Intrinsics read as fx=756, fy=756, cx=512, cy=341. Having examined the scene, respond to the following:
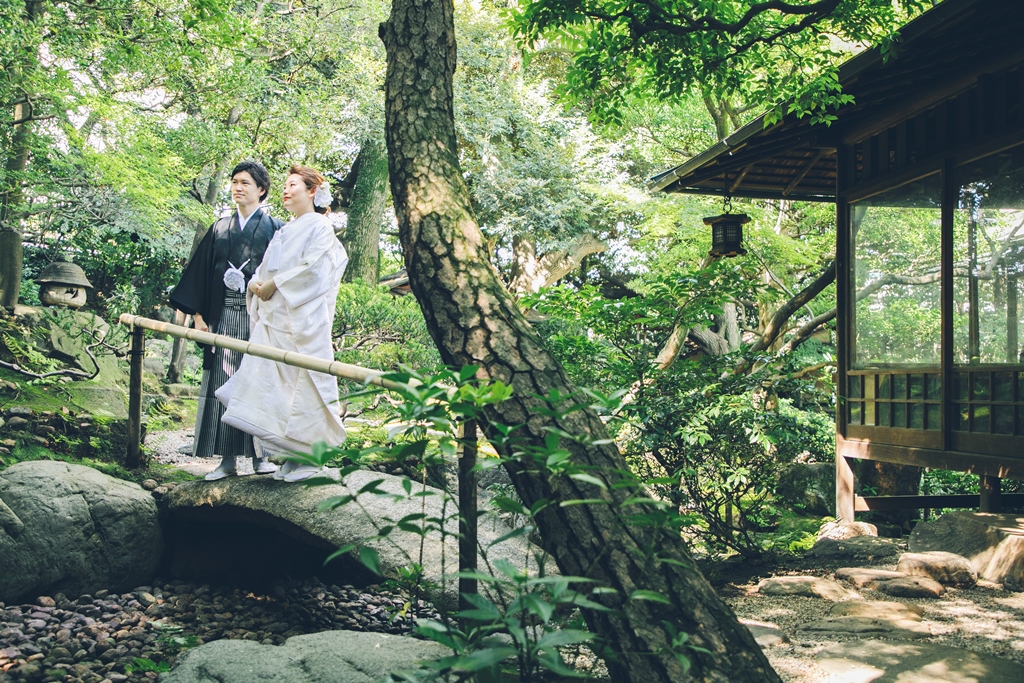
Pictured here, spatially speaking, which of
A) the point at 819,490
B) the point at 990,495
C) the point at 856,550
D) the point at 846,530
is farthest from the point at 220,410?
the point at 819,490

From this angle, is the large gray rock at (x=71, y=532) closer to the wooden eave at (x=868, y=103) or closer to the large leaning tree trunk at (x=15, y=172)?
the large leaning tree trunk at (x=15, y=172)

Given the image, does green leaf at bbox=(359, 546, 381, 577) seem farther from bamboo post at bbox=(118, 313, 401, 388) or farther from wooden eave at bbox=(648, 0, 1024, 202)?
wooden eave at bbox=(648, 0, 1024, 202)

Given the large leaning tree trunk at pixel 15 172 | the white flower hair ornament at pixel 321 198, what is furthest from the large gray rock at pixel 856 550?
the large leaning tree trunk at pixel 15 172

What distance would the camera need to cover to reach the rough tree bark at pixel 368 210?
53.0ft

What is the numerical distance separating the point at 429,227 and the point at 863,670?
2.52m

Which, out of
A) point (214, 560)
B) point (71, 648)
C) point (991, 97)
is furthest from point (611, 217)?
point (71, 648)

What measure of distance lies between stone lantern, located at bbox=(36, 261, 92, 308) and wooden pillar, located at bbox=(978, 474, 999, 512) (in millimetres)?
10639

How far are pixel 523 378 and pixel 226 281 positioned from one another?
3.17m

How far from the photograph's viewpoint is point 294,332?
4559 mm

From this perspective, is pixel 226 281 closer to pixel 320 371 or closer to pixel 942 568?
pixel 320 371

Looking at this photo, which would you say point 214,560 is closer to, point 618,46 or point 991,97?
point 618,46

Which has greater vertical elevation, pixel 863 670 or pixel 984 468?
pixel 984 468

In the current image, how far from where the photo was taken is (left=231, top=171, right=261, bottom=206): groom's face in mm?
4906

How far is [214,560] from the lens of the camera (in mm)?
4703
